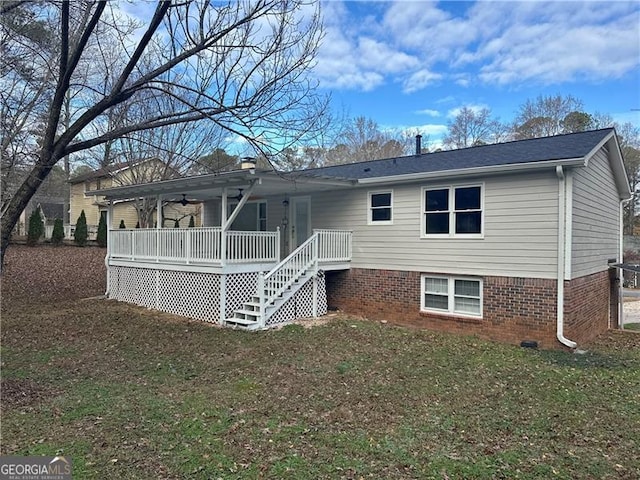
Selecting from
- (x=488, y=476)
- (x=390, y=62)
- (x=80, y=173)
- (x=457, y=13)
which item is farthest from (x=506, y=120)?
(x=488, y=476)

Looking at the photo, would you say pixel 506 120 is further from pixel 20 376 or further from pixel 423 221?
pixel 20 376

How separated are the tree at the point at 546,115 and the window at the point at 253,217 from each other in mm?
27091

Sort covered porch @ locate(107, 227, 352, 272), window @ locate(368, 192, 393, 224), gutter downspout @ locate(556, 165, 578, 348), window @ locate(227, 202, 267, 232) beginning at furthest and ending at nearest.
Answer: window @ locate(227, 202, 267, 232)
window @ locate(368, 192, 393, 224)
covered porch @ locate(107, 227, 352, 272)
gutter downspout @ locate(556, 165, 578, 348)

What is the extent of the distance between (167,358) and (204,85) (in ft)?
15.5

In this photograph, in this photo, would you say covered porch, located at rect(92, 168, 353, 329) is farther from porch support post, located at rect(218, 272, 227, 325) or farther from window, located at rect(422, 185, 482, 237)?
window, located at rect(422, 185, 482, 237)

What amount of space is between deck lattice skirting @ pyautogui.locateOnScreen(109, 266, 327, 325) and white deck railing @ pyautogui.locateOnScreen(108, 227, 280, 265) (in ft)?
1.26

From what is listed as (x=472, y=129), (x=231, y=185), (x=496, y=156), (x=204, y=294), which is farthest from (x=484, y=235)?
(x=472, y=129)

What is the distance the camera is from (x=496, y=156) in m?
10.5

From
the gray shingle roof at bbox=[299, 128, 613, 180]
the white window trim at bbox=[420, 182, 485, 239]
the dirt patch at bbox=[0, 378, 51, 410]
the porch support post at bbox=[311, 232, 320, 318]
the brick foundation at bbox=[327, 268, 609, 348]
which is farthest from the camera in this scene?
the porch support post at bbox=[311, 232, 320, 318]

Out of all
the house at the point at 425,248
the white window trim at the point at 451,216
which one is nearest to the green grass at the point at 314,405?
the house at the point at 425,248

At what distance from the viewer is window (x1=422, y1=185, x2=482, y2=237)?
10.1 meters

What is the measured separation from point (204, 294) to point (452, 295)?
6095mm

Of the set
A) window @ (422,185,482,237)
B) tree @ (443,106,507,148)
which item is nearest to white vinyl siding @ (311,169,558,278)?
window @ (422,185,482,237)

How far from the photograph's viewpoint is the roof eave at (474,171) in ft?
28.0
